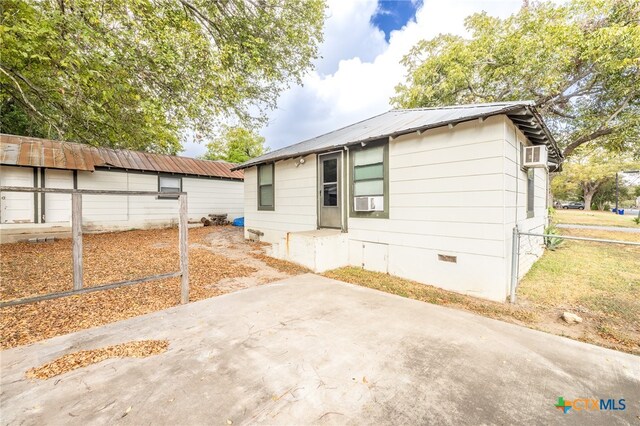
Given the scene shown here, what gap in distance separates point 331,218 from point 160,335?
4.52 metres

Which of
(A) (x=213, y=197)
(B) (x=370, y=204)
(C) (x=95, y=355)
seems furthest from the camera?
(A) (x=213, y=197)

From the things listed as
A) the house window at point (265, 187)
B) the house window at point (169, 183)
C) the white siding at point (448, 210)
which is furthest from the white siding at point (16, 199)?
the white siding at point (448, 210)

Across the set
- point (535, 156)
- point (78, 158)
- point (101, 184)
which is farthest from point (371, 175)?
point (101, 184)

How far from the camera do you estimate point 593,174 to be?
30031 millimetres

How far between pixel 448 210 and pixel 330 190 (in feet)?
9.68

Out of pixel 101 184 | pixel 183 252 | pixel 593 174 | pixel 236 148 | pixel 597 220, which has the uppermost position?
pixel 236 148

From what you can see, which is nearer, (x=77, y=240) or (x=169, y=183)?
(x=77, y=240)

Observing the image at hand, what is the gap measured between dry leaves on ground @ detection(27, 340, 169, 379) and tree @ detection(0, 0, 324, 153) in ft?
12.2

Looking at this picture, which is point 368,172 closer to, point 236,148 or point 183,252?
point 183,252

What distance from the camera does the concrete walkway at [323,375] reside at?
1.68m

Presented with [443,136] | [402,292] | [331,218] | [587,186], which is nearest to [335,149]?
[331,218]

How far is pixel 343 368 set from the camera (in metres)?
2.14

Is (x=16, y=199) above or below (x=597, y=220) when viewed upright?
above

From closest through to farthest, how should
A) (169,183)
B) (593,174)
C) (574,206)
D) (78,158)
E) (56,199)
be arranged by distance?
(56,199), (78,158), (169,183), (593,174), (574,206)
